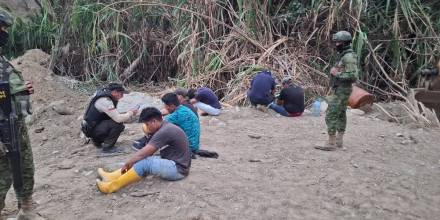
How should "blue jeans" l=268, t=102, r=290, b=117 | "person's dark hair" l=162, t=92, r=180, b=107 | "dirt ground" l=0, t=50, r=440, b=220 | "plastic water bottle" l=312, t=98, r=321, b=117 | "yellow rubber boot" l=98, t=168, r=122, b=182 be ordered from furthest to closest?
"plastic water bottle" l=312, t=98, r=321, b=117, "blue jeans" l=268, t=102, r=290, b=117, "person's dark hair" l=162, t=92, r=180, b=107, "yellow rubber boot" l=98, t=168, r=122, b=182, "dirt ground" l=0, t=50, r=440, b=220

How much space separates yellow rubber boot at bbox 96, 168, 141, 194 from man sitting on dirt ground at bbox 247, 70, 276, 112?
378 centimetres

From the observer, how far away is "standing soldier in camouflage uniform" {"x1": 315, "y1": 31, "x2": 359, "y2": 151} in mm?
5211

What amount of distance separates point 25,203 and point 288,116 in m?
4.73

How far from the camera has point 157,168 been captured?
13.9 feet

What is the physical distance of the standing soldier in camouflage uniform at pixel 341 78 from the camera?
205 inches

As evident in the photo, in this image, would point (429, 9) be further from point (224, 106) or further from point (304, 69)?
point (224, 106)

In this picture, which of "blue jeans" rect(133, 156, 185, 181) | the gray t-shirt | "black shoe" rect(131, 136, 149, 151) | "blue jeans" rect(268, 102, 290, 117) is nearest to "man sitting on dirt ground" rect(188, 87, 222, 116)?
"blue jeans" rect(268, 102, 290, 117)

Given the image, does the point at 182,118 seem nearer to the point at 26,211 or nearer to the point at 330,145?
the point at 26,211

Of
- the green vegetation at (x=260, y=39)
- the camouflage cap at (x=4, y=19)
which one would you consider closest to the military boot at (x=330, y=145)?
the green vegetation at (x=260, y=39)

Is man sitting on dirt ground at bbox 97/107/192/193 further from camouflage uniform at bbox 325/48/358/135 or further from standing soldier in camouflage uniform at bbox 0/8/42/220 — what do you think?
camouflage uniform at bbox 325/48/358/135

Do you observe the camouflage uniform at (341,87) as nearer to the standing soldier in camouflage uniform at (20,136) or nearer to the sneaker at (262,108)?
the sneaker at (262,108)

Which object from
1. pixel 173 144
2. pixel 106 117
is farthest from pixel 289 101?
pixel 173 144

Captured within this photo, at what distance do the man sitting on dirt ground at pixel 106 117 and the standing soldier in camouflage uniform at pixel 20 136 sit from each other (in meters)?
1.43

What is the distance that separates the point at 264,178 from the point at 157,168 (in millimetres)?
1050
